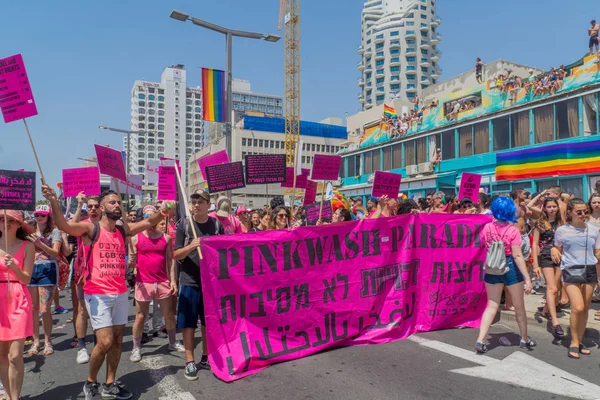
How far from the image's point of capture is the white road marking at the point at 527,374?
13.6 feet

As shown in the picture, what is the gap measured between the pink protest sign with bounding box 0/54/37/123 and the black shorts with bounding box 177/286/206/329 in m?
2.49

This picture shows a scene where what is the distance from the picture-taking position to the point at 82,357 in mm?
5270

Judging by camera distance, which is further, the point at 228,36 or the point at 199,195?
the point at 228,36

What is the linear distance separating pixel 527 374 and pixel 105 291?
13.7 feet

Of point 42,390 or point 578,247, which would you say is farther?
point 578,247

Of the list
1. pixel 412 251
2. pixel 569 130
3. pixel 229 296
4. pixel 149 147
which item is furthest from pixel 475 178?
pixel 149 147

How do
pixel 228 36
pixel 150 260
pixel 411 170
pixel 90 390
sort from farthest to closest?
pixel 411 170
pixel 228 36
pixel 150 260
pixel 90 390

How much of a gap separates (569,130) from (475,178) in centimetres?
1262

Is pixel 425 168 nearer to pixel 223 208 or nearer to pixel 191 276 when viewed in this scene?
pixel 223 208

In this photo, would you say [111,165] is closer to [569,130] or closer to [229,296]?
[229,296]

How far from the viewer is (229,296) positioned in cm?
478

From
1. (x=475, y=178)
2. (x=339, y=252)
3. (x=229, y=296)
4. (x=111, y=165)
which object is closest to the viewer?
(x=229, y=296)

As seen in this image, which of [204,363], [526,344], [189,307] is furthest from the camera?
[526,344]

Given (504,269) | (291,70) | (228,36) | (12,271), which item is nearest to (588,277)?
(504,269)
